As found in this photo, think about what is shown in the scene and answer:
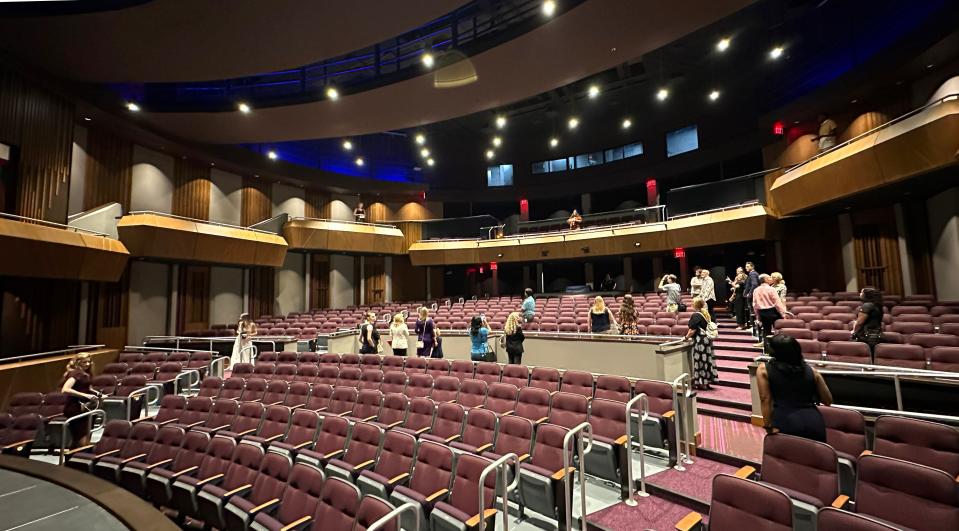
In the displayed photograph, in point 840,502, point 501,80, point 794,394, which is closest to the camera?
point 840,502

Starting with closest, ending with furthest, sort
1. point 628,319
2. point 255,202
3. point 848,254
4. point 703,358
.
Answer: point 703,358, point 628,319, point 848,254, point 255,202

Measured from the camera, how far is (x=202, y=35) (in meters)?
9.27

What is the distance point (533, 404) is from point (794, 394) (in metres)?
2.46

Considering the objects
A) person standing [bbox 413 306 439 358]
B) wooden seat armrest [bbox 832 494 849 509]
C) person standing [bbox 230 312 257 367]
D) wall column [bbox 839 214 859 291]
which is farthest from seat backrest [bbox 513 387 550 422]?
wall column [bbox 839 214 859 291]

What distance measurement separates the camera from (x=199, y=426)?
5.32m

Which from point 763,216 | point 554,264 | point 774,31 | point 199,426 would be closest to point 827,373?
point 199,426

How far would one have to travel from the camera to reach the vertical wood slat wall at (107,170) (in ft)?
36.9

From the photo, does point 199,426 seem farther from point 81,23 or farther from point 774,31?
point 774,31

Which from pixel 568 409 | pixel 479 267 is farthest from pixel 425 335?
pixel 479 267

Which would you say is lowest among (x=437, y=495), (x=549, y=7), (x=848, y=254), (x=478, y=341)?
(x=437, y=495)

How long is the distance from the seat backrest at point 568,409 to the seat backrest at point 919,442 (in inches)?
86.0

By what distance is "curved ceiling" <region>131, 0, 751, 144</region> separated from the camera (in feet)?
27.8

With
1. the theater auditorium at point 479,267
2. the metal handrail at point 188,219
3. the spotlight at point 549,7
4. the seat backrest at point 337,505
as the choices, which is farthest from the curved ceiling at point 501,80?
the seat backrest at point 337,505

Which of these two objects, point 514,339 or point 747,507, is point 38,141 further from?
point 747,507
